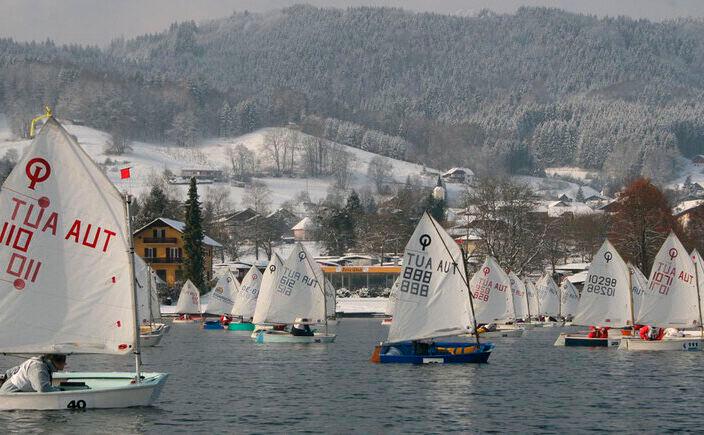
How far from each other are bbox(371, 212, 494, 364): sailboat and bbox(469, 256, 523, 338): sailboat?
113ft

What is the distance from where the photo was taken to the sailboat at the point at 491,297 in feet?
314

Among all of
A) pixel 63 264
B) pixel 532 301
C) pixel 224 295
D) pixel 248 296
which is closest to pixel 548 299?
pixel 532 301

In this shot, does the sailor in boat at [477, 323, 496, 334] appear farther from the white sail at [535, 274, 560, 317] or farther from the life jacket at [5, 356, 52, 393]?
the life jacket at [5, 356, 52, 393]

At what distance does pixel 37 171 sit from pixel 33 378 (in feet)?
20.4

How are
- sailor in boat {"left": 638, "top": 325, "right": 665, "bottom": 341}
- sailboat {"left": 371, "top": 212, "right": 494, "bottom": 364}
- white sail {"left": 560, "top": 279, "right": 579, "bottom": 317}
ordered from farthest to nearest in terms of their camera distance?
white sail {"left": 560, "top": 279, "right": 579, "bottom": 317}, sailor in boat {"left": 638, "top": 325, "right": 665, "bottom": 341}, sailboat {"left": 371, "top": 212, "right": 494, "bottom": 364}

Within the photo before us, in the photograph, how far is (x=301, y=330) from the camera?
82375 mm

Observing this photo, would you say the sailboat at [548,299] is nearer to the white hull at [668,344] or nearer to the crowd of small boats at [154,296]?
the crowd of small boats at [154,296]

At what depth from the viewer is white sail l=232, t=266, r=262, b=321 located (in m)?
111

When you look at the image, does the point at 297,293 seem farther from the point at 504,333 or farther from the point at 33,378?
the point at 33,378

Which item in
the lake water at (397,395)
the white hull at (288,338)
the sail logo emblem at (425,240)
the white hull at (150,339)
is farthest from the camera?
the white hull at (288,338)

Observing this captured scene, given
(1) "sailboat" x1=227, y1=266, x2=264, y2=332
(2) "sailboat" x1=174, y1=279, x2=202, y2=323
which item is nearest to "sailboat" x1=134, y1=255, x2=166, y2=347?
(1) "sailboat" x1=227, y1=266, x2=264, y2=332

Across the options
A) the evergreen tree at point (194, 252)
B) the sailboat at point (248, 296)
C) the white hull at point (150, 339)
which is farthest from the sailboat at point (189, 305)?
the white hull at point (150, 339)

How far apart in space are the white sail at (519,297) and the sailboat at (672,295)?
38843mm

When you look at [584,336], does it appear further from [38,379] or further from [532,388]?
[38,379]
